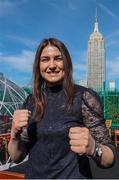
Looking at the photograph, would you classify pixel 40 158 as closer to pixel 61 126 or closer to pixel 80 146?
pixel 61 126

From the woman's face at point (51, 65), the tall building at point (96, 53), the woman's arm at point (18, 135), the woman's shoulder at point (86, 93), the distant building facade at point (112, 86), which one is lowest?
the woman's arm at point (18, 135)

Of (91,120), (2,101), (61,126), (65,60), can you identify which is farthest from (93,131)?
(2,101)

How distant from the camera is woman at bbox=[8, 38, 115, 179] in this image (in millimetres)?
1775

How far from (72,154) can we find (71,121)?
0.56ft

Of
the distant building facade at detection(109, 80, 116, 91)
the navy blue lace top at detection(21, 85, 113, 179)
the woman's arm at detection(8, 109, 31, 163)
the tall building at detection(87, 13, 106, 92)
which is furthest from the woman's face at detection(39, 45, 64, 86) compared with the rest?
the tall building at detection(87, 13, 106, 92)

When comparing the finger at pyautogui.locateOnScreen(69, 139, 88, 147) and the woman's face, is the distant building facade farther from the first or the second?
the finger at pyautogui.locateOnScreen(69, 139, 88, 147)

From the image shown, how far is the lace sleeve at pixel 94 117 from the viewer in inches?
71.4

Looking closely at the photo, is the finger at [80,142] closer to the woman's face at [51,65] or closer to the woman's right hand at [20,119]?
the woman's right hand at [20,119]

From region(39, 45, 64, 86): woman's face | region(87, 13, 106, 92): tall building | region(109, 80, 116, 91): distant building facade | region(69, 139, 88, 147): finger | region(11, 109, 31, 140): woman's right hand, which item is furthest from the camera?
region(87, 13, 106, 92): tall building

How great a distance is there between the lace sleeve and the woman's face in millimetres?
199

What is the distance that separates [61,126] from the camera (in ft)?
5.97

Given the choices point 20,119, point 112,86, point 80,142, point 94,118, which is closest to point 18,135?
point 20,119

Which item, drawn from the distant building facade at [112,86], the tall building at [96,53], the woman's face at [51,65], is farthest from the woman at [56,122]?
the tall building at [96,53]

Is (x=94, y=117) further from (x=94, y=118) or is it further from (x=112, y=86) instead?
(x=112, y=86)
